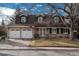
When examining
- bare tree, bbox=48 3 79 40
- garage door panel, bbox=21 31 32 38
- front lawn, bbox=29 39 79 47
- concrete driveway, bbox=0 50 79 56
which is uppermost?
bare tree, bbox=48 3 79 40

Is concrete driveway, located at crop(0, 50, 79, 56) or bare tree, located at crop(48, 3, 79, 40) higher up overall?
bare tree, located at crop(48, 3, 79, 40)

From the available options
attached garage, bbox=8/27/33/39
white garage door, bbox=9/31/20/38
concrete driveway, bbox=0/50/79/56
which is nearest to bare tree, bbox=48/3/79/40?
concrete driveway, bbox=0/50/79/56

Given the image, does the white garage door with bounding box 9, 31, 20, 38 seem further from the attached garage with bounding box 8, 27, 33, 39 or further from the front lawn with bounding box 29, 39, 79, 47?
the front lawn with bounding box 29, 39, 79, 47

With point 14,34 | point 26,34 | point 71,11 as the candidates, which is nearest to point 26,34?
point 26,34

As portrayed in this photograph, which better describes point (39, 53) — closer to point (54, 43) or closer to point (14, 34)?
point (54, 43)

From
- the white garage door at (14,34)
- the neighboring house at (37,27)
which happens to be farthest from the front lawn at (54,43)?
the white garage door at (14,34)

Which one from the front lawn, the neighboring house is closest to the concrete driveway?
the front lawn
